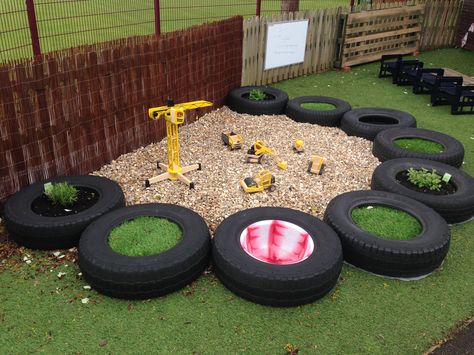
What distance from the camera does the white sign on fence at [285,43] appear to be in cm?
1134

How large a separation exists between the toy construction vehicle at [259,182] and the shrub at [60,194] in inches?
95.9

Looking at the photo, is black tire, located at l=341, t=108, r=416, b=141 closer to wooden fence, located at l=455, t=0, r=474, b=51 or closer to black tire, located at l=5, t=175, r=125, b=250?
black tire, located at l=5, t=175, r=125, b=250

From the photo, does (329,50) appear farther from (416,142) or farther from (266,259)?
(266,259)

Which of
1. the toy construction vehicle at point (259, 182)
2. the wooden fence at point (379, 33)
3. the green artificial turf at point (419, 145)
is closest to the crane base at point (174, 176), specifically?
the toy construction vehicle at point (259, 182)

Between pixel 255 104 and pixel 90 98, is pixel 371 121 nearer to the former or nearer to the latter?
pixel 255 104

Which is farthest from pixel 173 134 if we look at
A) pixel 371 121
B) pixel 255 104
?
pixel 371 121

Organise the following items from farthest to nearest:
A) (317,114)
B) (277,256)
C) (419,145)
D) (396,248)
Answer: (317,114)
(419,145)
(277,256)
(396,248)

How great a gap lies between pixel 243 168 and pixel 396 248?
3.13 m

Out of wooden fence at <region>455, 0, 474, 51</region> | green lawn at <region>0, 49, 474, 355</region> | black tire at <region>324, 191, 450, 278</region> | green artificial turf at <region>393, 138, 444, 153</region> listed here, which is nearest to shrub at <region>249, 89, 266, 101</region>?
green artificial turf at <region>393, 138, 444, 153</region>

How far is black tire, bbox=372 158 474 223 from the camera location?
5949mm

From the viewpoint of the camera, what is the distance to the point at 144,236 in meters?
5.09

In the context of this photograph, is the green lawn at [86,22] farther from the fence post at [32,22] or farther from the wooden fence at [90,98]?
the fence post at [32,22]

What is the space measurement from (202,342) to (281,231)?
5.76 ft

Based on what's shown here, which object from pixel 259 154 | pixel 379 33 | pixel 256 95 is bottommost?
pixel 259 154
